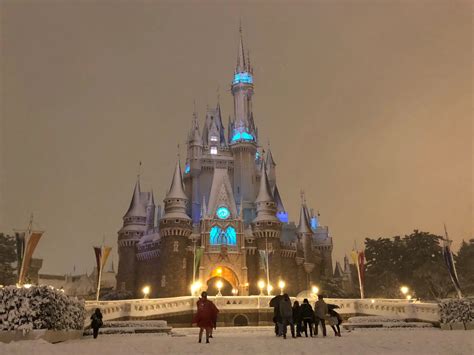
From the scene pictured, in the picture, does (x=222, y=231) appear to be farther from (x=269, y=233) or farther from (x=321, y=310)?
(x=321, y=310)

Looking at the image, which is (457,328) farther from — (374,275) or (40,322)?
(374,275)

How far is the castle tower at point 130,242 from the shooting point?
209ft

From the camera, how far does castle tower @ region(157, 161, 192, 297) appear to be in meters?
55.3

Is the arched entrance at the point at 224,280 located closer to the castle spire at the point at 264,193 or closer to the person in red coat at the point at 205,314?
the castle spire at the point at 264,193

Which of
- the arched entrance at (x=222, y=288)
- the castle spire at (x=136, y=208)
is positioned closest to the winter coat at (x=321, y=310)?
the arched entrance at (x=222, y=288)

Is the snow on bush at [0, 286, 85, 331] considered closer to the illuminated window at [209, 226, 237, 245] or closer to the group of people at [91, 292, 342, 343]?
the group of people at [91, 292, 342, 343]

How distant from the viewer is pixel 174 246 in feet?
188

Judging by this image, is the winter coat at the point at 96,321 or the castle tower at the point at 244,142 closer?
the winter coat at the point at 96,321

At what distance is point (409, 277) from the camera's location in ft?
190

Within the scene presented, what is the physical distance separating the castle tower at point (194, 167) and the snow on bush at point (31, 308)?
5067 cm

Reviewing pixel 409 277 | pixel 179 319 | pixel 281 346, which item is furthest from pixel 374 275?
pixel 281 346

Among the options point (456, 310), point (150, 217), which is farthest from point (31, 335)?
point (150, 217)

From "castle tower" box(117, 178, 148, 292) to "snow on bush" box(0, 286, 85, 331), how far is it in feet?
159

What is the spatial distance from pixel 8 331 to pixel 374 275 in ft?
179
